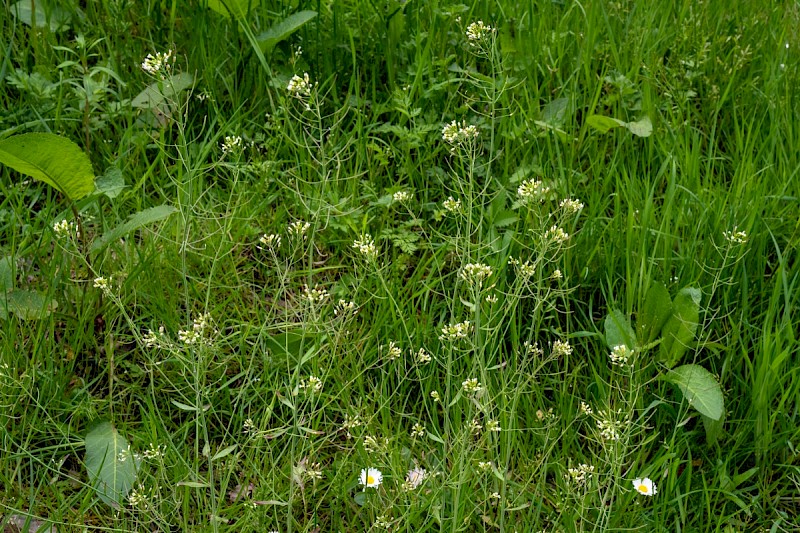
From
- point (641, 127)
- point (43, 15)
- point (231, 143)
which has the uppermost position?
point (231, 143)

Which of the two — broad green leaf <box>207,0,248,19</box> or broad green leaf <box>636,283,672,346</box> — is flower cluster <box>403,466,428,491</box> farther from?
broad green leaf <box>207,0,248,19</box>

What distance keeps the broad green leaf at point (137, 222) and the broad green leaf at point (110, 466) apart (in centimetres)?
55

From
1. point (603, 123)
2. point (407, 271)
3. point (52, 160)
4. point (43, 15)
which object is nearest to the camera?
point (52, 160)

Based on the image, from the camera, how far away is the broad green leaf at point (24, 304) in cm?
259

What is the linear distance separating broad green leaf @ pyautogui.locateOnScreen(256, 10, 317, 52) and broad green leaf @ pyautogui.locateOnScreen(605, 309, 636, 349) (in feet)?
4.89

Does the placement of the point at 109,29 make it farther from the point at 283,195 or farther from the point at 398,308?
the point at 398,308

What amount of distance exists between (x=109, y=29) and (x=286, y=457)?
1.92m

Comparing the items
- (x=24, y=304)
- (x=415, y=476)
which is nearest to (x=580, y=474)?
(x=415, y=476)

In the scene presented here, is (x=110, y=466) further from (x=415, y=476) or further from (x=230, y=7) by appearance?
(x=230, y=7)

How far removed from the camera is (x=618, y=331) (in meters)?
2.64

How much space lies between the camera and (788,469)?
254 centimetres

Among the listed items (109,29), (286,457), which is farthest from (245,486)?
(109,29)

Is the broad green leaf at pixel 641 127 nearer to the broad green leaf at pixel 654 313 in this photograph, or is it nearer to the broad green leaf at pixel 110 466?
the broad green leaf at pixel 654 313

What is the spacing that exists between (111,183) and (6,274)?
0.41 metres
